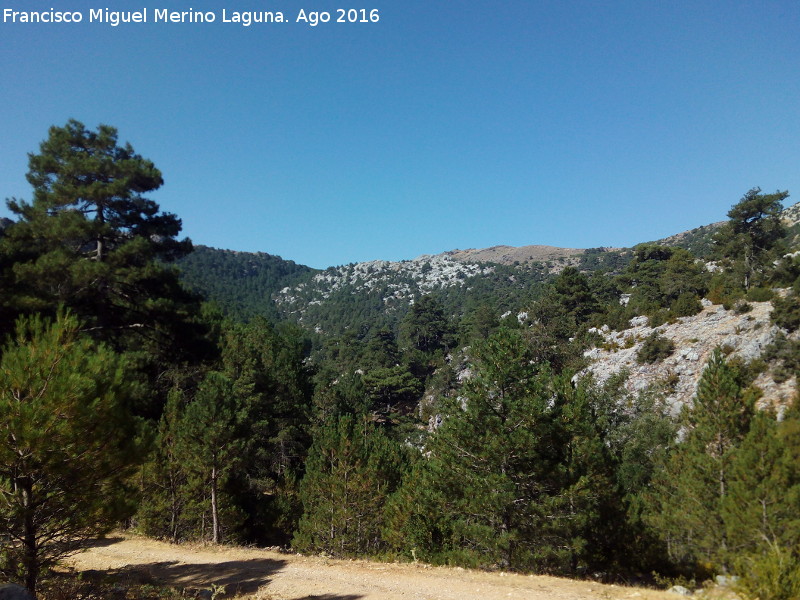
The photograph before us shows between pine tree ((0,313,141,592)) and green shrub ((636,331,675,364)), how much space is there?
34.0 meters

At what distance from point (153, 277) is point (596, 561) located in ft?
50.7

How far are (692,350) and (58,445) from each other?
3458 centimetres

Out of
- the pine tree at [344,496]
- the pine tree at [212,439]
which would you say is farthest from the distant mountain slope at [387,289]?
the pine tree at [212,439]

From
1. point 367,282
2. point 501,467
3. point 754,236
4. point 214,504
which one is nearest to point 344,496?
point 214,504

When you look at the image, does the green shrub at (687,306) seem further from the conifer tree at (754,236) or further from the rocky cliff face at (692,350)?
the conifer tree at (754,236)

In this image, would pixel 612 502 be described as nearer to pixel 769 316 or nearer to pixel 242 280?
pixel 769 316

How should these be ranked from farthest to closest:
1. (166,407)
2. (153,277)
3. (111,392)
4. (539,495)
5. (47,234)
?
(166,407) < (153,277) < (47,234) < (539,495) < (111,392)

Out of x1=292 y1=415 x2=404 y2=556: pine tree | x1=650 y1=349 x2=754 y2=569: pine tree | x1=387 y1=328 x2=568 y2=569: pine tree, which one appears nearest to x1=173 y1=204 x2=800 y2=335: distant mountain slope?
x1=650 y1=349 x2=754 y2=569: pine tree

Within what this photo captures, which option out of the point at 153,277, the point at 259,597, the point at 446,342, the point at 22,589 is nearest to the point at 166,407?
the point at 153,277

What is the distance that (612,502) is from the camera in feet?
45.5

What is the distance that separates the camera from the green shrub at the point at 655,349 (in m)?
31.9

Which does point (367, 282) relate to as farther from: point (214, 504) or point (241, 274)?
point (214, 504)

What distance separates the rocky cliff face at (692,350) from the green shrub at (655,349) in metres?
0.35

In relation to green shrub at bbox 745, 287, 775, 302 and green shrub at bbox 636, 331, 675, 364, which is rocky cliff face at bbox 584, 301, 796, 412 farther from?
green shrub at bbox 745, 287, 775, 302
